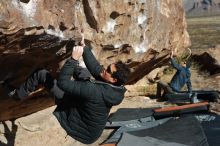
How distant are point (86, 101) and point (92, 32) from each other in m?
2.52

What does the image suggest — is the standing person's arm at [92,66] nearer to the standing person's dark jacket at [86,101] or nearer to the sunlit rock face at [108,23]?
the standing person's dark jacket at [86,101]

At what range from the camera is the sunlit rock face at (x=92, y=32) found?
5.79 metres

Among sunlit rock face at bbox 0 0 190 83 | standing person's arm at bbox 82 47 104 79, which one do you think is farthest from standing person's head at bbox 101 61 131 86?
sunlit rock face at bbox 0 0 190 83

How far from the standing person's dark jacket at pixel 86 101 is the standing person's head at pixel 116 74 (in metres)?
0.05

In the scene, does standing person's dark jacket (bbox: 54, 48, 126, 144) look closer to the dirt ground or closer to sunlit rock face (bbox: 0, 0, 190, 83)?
sunlit rock face (bbox: 0, 0, 190, 83)

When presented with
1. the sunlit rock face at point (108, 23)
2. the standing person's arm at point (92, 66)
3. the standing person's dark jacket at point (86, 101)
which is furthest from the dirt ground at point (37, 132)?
the standing person's arm at point (92, 66)

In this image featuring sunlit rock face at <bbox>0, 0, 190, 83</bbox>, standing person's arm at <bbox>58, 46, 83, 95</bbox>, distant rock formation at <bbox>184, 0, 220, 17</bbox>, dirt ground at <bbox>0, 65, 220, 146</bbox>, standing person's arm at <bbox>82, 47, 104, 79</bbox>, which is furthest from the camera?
distant rock formation at <bbox>184, 0, 220, 17</bbox>

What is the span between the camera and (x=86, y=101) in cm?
532

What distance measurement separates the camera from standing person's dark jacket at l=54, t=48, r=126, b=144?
16.7 feet

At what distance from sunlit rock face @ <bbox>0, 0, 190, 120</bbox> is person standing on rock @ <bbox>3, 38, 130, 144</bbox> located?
52 cm

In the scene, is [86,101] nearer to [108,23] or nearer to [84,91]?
[84,91]

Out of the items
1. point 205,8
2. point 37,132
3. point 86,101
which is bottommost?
point 205,8

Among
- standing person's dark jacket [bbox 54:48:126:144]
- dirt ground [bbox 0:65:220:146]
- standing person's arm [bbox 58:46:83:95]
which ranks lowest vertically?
dirt ground [bbox 0:65:220:146]

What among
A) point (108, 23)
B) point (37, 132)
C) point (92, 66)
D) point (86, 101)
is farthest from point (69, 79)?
point (37, 132)
